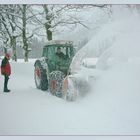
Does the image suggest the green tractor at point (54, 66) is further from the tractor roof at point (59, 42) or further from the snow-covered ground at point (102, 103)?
the snow-covered ground at point (102, 103)

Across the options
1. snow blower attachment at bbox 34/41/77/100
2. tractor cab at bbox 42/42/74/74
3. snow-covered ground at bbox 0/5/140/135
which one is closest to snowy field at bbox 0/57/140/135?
snow-covered ground at bbox 0/5/140/135

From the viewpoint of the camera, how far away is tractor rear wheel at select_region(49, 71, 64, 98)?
4.54 metres

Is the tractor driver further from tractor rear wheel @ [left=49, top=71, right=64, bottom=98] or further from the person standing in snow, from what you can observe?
the person standing in snow

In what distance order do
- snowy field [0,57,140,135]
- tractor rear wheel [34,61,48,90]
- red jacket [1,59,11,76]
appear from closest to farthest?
snowy field [0,57,140,135] → red jacket [1,59,11,76] → tractor rear wheel [34,61,48,90]

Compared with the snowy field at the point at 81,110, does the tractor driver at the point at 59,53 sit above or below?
above

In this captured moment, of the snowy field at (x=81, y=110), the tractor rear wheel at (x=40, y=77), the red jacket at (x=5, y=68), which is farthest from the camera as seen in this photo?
the tractor rear wheel at (x=40, y=77)

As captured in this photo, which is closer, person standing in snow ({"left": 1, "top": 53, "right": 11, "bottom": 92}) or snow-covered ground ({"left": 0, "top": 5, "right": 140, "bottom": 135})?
snow-covered ground ({"left": 0, "top": 5, "right": 140, "bottom": 135})

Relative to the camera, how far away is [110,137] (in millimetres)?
4367

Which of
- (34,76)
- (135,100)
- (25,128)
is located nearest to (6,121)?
(25,128)

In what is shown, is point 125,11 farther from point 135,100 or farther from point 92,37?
point 135,100

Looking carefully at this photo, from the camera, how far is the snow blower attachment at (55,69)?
14.8ft

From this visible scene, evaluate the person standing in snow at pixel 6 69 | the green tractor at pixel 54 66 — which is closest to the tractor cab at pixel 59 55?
the green tractor at pixel 54 66

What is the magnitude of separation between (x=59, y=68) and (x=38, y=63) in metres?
0.22

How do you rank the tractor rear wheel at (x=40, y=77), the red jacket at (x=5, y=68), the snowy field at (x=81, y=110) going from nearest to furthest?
the snowy field at (x=81, y=110), the red jacket at (x=5, y=68), the tractor rear wheel at (x=40, y=77)
